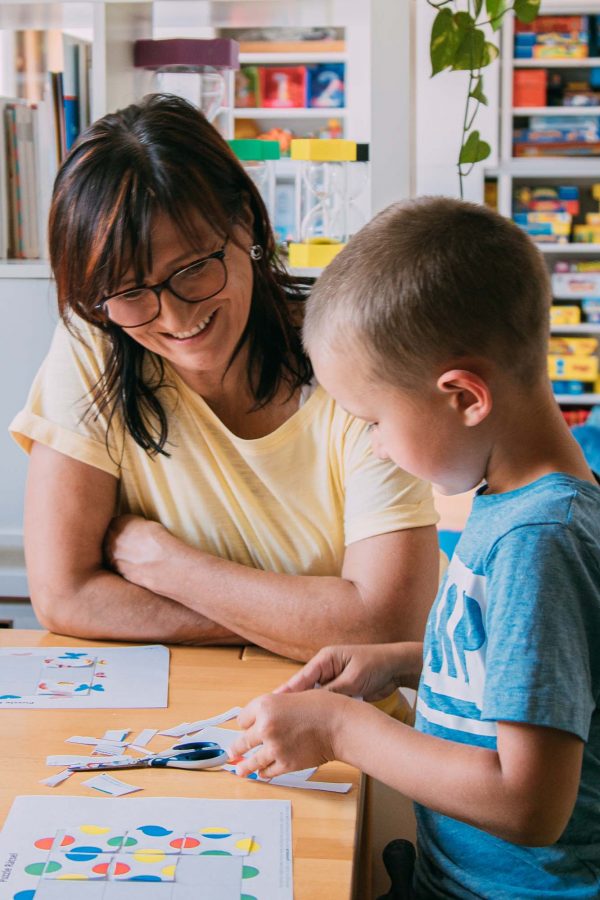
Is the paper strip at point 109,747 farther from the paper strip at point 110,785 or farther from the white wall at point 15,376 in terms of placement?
the white wall at point 15,376

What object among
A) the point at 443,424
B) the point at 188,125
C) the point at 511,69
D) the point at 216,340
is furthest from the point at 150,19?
the point at 511,69

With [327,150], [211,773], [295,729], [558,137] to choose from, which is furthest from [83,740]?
[558,137]

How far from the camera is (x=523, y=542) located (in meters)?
0.81

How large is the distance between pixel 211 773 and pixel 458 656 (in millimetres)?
261

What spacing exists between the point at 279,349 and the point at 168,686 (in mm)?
484

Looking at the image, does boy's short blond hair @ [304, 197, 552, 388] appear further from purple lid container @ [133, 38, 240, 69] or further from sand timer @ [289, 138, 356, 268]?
purple lid container @ [133, 38, 240, 69]

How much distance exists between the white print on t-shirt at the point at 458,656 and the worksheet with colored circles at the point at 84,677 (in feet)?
1.10

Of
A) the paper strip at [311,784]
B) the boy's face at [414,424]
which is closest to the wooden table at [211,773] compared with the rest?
the paper strip at [311,784]

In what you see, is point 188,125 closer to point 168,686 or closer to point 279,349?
point 279,349

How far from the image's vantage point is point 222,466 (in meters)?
1.41

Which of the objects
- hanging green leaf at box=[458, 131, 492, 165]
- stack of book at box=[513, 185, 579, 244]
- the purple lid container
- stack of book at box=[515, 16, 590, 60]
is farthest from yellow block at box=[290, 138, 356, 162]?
stack of book at box=[515, 16, 590, 60]

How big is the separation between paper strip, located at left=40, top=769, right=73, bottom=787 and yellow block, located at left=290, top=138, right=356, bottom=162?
1143 mm

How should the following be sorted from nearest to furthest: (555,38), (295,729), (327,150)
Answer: (295,729)
(327,150)
(555,38)

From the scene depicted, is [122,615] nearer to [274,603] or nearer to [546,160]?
[274,603]
